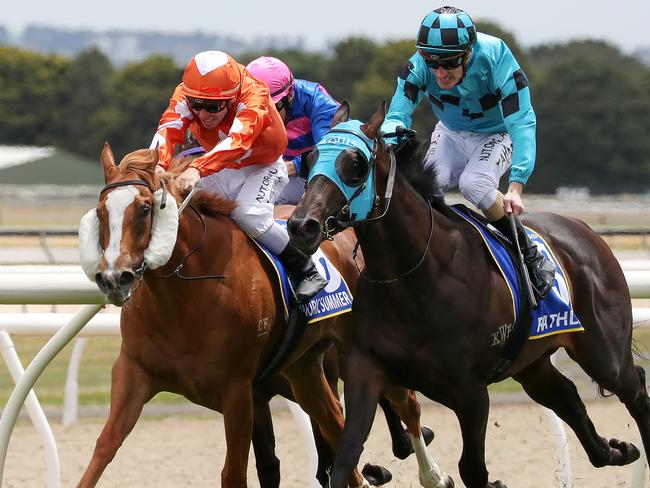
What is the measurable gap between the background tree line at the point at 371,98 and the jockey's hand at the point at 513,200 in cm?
4173

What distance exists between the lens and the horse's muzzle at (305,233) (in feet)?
12.3

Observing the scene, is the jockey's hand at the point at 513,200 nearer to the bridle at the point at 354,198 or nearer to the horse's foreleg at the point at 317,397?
the bridle at the point at 354,198

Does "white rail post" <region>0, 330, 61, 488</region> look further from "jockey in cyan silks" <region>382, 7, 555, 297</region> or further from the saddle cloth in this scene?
"jockey in cyan silks" <region>382, 7, 555, 297</region>

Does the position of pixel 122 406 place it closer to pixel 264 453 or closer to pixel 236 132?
pixel 264 453

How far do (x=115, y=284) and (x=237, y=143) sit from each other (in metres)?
0.92

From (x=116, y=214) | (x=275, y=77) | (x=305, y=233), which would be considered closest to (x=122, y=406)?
(x=116, y=214)

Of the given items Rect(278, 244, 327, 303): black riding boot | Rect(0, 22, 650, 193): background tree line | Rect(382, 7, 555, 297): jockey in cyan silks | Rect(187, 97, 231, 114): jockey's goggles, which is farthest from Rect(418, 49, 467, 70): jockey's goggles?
Rect(0, 22, 650, 193): background tree line

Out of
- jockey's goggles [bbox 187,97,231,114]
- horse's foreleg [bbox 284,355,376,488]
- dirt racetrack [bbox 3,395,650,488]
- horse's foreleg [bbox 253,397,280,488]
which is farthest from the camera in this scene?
dirt racetrack [bbox 3,395,650,488]

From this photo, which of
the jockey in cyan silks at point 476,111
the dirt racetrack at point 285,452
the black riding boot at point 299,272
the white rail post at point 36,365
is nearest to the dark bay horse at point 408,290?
the jockey in cyan silks at point 476,111

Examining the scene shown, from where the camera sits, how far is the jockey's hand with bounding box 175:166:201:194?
4293 mm

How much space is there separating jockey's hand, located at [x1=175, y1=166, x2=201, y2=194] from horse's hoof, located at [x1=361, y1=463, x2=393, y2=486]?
5.08 ft

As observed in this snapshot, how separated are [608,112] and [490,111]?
51761mm

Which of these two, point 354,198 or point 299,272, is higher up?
point 354,198

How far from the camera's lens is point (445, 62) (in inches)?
178
